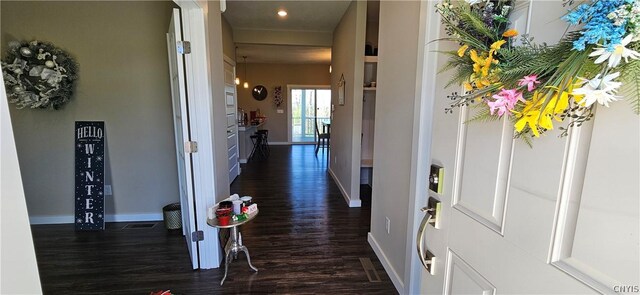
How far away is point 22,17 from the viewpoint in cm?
278

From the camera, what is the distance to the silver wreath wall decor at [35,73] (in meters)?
2.56

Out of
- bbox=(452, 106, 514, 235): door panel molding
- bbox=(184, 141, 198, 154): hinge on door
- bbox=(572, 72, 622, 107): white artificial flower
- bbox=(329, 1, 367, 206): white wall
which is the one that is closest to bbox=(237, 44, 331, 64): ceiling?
bbox=(329, 1, 367, 206): white wall

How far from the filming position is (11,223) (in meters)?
0.56

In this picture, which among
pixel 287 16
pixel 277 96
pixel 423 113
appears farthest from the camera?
pixel 277 96

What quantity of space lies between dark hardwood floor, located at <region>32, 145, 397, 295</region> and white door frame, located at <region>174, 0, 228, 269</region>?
27cm

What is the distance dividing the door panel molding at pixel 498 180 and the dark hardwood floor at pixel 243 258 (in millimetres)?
1448

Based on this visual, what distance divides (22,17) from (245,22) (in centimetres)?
252

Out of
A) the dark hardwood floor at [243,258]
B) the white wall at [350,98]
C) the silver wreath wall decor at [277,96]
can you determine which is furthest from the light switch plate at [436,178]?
the silver wreath wall decor at [277,96]

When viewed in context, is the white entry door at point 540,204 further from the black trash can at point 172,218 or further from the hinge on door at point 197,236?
the black trash can at point 172,218

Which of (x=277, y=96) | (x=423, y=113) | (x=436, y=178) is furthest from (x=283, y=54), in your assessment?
(x=436, y=178)

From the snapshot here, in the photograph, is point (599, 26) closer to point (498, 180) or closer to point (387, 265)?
point (498, 180)

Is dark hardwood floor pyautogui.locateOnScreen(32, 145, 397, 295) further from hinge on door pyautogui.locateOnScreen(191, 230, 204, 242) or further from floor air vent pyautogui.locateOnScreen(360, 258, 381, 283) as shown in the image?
hinge on door pyautogui.locateOnScreen(191, 230, 204, 242)

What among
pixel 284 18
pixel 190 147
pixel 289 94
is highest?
pixel 284 18

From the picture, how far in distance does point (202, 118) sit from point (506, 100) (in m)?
1.96
